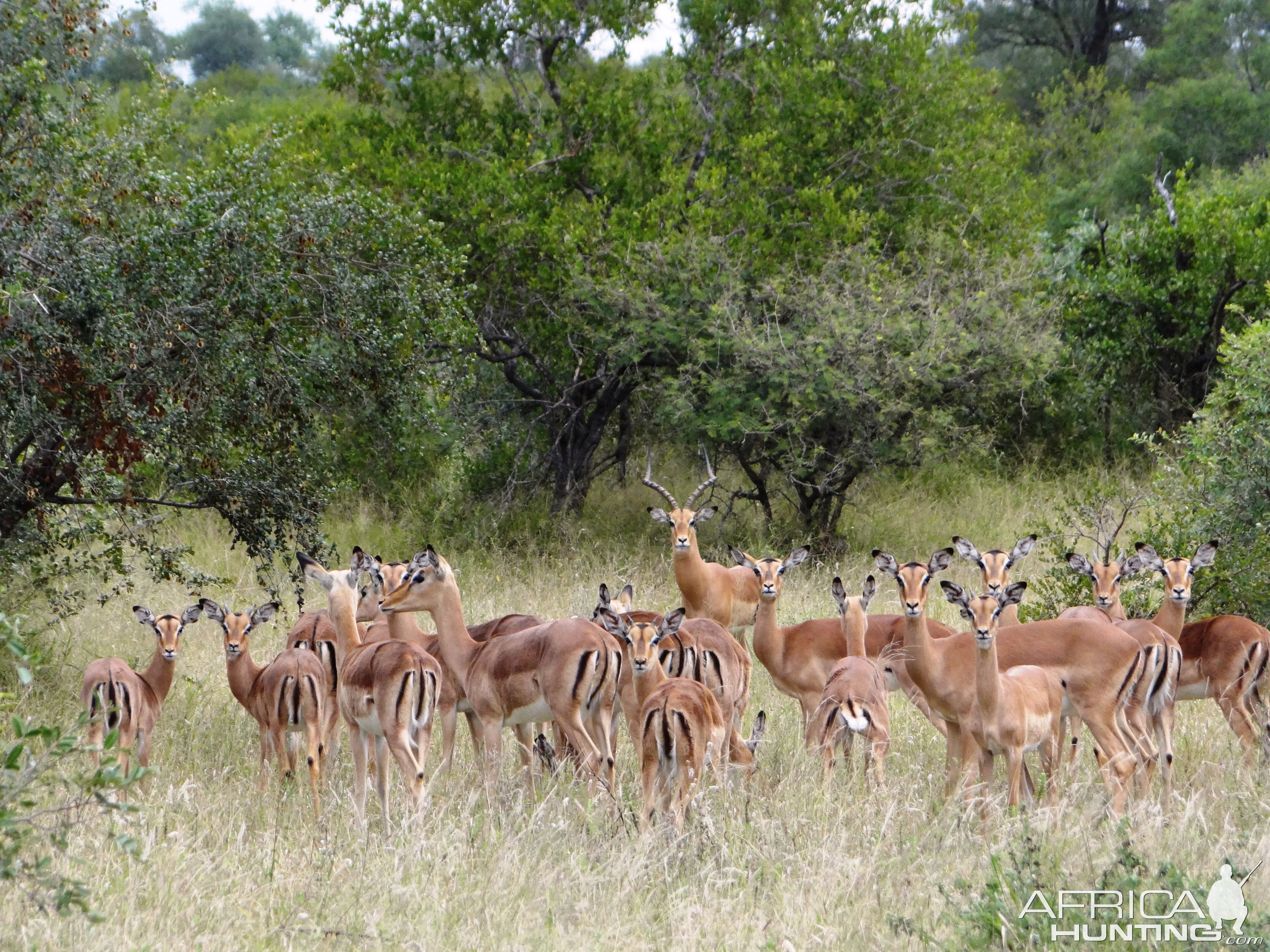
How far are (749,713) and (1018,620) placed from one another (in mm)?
2061

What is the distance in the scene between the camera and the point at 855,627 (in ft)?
24.6

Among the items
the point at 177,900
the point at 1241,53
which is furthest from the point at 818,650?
the point at 1241,53

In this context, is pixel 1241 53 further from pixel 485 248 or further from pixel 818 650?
pixel 818 650

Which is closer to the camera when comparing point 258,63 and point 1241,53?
point 1241,53

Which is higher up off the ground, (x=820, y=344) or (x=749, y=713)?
(x=820, y=344)

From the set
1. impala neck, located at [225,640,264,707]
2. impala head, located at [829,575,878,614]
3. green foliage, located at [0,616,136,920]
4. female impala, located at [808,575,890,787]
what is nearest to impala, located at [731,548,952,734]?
impala head, located at [829,575,878,614]

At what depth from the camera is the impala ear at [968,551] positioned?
809 centimetres

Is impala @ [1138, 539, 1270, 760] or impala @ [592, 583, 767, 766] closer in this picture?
impala @ [592, 583, 767, 766]

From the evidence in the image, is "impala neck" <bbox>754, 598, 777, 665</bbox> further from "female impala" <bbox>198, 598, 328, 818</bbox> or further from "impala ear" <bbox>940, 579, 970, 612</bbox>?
"female impala" <bbox>198, 598, 328, 818</bbox>

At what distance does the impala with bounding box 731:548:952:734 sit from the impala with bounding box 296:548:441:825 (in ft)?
7.11

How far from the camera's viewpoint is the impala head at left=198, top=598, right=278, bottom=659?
707 centimetres

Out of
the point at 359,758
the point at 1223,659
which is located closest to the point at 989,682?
the point at 1223,659

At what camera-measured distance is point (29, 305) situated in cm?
650

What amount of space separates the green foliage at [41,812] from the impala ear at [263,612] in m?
2.22
